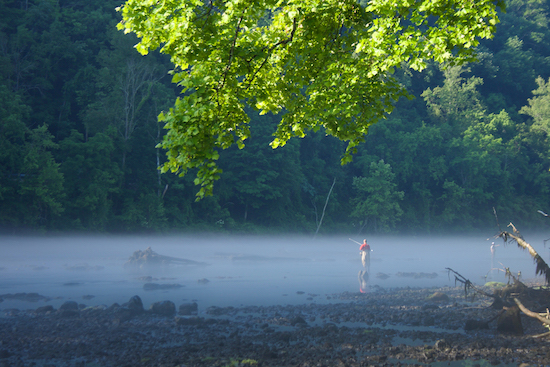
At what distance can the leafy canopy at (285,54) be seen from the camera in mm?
6148

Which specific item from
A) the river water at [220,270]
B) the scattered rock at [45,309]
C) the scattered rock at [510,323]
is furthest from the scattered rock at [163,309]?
the scattered rock at [510,323]

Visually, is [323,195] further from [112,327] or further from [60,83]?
[112,327]

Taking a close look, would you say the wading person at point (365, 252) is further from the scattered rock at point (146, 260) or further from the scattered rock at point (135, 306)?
the scattered rock at point (135, 306)

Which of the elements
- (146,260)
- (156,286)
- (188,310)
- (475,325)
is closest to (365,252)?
(156,286)

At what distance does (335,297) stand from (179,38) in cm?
1271

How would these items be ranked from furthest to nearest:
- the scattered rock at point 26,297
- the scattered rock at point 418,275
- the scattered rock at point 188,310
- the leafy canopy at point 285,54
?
the scattered rock at point 418,275, the scattered rock at point 26,297, the scattered rock at point 188,310, the leafy canopy at point 285,54

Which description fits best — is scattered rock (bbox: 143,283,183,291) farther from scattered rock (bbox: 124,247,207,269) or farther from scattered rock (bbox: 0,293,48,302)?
scattered rock (bbox: 124,247,207,269)

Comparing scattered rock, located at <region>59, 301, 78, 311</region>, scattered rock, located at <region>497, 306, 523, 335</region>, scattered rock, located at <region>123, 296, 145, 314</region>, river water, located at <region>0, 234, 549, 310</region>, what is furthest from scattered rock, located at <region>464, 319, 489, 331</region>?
scattered rock, located at <region>59, 301, 78, 311</region>

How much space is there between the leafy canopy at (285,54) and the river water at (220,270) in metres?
9.43

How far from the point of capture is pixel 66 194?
103 feet

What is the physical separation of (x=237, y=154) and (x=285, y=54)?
1344 inches

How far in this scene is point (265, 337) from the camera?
11008mm

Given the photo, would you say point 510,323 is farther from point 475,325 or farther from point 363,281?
point 363,281

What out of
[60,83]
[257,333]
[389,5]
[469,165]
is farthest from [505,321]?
[469,165]
